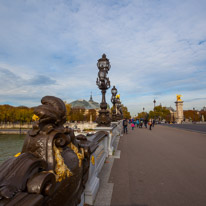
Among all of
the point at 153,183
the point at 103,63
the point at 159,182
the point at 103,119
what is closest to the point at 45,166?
the point at 153,183

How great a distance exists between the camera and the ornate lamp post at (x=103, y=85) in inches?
274

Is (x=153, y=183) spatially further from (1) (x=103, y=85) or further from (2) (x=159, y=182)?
(1) (x=103, y=85)

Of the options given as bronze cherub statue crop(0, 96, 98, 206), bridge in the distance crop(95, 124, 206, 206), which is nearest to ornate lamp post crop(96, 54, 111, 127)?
bridge in the distance crop(95, 124, 206, 206)

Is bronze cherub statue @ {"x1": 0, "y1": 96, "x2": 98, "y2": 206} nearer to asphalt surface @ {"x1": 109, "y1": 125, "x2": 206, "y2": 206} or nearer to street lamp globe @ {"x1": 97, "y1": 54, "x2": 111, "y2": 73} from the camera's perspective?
asphalt surface @ {"x1": 109, "y1": 125, "x2": 206, "y2": 206}

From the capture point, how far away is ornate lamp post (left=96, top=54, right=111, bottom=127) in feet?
22.8

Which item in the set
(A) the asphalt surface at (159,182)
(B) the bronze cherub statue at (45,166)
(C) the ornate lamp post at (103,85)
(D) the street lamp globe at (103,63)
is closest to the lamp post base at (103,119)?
(C) the ornate lamp post at (103,85)

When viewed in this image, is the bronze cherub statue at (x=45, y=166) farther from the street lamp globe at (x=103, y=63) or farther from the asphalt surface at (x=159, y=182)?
the street lamp globe at (x=103, y=63)

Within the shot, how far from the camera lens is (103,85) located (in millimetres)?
7199

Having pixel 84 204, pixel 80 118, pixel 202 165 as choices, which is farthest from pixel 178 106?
pixel 84 204

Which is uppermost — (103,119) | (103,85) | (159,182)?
(103,85)

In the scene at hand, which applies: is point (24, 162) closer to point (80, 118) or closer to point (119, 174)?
point (119, 174)

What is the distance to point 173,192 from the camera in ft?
11.0

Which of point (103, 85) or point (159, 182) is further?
point (103, 85)

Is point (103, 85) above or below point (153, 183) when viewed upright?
above
